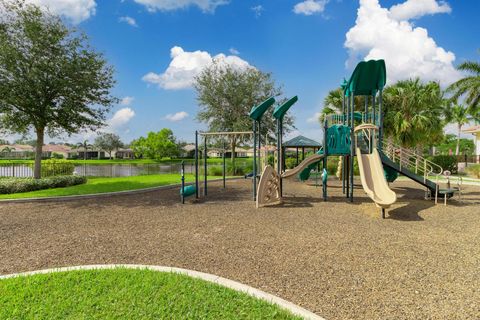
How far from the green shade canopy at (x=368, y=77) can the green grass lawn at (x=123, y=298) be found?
9333 mm

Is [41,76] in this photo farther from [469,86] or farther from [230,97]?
[469,86]

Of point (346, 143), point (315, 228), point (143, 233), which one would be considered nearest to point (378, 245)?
point (315, 228)

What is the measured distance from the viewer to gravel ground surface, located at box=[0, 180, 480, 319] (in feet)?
11.5

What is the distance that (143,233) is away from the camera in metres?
6.30

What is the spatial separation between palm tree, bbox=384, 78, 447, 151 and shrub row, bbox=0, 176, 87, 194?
78.7 feet

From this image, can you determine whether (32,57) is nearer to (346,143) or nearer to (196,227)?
(196,227)

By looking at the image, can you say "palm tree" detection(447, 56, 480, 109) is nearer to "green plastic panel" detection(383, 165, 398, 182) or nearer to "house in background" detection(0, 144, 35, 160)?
"green plastic panel" detection(383, 165, 398, 182)

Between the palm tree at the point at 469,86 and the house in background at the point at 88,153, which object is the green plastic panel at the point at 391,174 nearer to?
the palm tree at the point at 469,86

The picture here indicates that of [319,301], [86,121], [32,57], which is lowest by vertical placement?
[319,301]

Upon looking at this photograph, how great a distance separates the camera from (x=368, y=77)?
34.1 feet

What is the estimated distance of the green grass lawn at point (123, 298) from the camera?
299cm

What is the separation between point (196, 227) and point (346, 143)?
277 inches

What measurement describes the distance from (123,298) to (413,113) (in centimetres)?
2665

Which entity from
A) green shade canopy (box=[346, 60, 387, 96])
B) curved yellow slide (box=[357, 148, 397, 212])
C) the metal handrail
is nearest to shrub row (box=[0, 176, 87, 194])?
curved yellow slide (box=[357, 148, 397, 212])
